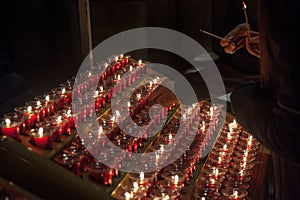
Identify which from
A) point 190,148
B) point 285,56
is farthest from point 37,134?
point 285,56

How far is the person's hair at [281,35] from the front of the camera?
2004 millimetres

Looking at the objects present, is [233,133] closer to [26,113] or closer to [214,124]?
[214,124]

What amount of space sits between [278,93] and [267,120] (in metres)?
0.14

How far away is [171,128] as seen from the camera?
3.60 meters

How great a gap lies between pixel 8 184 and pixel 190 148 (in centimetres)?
141

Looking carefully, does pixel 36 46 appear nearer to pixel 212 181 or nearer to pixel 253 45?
pixel 253 45

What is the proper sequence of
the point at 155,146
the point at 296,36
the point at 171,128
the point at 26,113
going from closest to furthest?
the point at 296,36 → the point at 26,113 → the point at 155,146 → the point at 171,128

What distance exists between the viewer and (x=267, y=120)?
2.21 metres

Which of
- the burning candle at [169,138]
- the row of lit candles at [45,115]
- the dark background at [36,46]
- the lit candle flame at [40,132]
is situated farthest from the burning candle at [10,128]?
the dark background at [36,46]

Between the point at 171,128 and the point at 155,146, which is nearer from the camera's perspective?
the point at 155,146

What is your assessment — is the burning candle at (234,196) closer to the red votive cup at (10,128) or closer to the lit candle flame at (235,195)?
the lit candle flame at (235,195)

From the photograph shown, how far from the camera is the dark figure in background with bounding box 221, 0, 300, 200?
203 cm

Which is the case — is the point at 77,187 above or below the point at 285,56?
below

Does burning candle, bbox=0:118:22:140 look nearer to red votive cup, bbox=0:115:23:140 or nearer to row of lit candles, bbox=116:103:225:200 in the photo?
red votive cup, bbox=0:115:23:140
